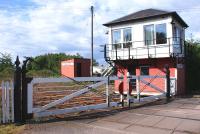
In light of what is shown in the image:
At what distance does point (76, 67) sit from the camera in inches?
1506

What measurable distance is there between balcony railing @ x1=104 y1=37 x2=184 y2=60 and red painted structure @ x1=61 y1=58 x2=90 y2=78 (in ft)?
47.8

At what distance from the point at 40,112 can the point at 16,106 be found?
0.92 metres

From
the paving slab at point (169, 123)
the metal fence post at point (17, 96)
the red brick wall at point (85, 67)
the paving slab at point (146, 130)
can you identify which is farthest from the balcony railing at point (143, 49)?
the red brick wall at point (85, 67)

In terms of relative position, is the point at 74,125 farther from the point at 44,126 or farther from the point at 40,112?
the point at 40,112

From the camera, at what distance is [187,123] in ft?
30.5

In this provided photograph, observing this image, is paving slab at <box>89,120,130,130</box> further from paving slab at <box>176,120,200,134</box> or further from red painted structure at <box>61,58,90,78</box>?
red painted structure at <box>61,58,90,78</box>

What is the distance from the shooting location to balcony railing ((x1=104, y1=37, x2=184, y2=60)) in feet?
68.9

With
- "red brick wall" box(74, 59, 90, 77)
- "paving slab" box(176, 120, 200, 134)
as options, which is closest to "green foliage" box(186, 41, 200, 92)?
"paving slab" box(176, 120, 200, 134)

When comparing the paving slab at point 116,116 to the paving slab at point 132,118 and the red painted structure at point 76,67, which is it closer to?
the paving slab at point 132,118

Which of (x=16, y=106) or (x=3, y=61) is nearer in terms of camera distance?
(x=16, y=106)

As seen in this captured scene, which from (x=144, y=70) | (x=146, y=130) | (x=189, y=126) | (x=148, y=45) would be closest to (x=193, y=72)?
(x=144, y=70)

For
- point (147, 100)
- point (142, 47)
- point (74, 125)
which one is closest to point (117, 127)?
point (74, 125)

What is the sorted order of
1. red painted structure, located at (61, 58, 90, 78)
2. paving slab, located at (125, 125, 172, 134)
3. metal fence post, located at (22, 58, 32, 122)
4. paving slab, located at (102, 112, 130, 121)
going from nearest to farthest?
paving slab, located at (125, 125, 172, 134), metal fence post, located at (22, 58, 32, 122), paving slab, located at (102, 112, 130, 121), red painted structure, located at (61, 58, 90, 78)

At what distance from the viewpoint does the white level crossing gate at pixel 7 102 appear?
883 cm
